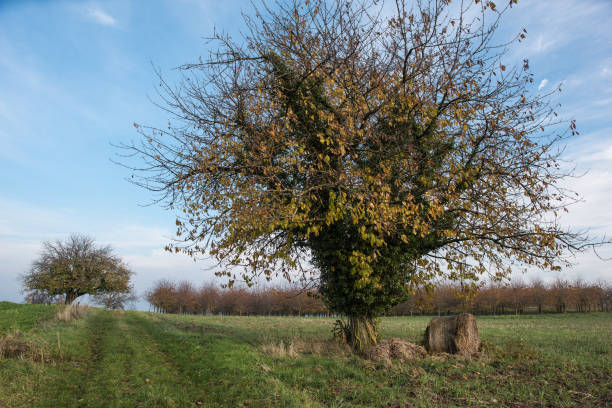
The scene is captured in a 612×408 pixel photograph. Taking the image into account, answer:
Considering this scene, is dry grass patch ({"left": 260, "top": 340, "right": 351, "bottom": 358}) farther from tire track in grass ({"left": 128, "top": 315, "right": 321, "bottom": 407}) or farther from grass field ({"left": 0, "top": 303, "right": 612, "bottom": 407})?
tire track in grass ({"left": 128, "top": 315, "right": 321, "bottom": 407})

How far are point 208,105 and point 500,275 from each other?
41.6 feet

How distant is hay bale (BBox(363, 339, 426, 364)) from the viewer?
10455 millimetres

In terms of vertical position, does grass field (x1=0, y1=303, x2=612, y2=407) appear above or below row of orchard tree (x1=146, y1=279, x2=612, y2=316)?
above

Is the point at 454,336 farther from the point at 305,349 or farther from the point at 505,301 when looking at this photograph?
the point at 505,301

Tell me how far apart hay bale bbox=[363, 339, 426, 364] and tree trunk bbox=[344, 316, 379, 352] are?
1269mm

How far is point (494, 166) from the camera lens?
478 inches

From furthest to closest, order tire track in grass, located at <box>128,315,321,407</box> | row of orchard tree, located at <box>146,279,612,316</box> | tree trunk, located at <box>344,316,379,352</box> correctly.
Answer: row of orchard tree, located at <box>146,279,612,316</box> < tree trunk, located at <box>344,316,379,352</box> < tire track in grass, located at <box>128,315,321,407</box>

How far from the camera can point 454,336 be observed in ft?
38.5

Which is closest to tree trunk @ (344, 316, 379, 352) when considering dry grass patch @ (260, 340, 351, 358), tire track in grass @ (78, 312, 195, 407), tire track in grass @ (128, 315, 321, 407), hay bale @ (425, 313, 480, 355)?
dry grass patch @ (260, 340, 351, 358)

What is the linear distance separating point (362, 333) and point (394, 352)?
199 cm

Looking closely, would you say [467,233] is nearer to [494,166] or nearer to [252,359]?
[494,166]

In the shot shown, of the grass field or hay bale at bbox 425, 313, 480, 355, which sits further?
hay bale at bbox 425, 313, 480, 355

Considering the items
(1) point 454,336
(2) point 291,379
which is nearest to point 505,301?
(1) point 454,336

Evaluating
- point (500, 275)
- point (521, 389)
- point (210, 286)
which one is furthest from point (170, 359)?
point (210, 286)
